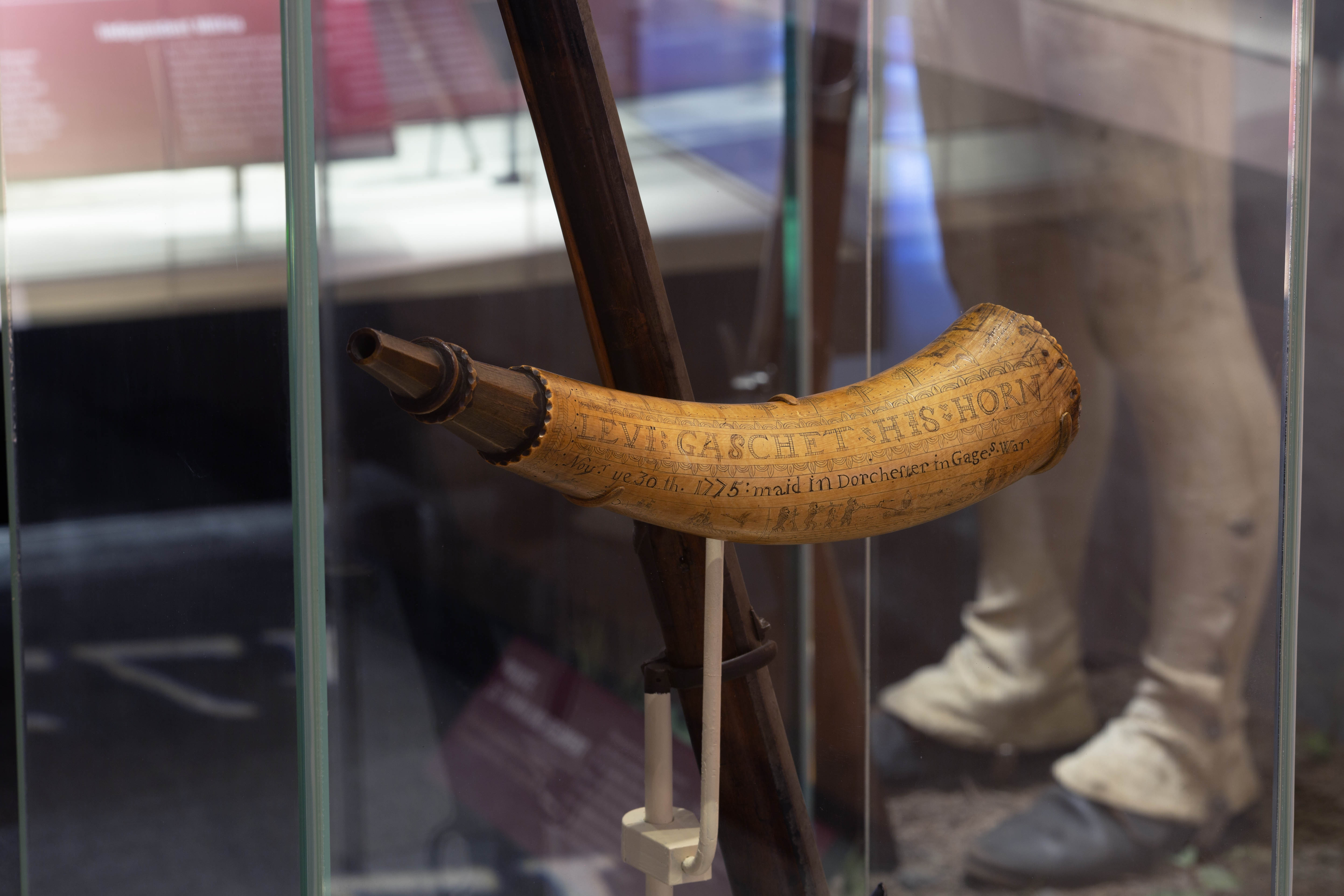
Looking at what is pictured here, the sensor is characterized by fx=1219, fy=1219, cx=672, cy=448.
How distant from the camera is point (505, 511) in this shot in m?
1.21

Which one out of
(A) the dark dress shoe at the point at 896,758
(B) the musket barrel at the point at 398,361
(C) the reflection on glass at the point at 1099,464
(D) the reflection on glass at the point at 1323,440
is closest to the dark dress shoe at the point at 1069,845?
(C) the reflection on glass at the point at 1099,464

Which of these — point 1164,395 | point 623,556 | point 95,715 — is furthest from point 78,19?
point 1164,395

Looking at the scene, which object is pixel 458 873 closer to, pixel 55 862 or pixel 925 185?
pixel 55 862

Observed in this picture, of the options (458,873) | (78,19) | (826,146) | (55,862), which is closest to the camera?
(55,862)

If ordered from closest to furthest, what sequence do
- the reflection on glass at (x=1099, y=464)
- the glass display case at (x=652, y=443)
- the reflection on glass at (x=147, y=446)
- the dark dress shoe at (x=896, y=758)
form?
the glass display case at (x=652, y=443) → the reflection on glass at (x=147, y=446) → the reflection on glass at (x=1099, y=464) → the dark dress shoe at (x=896, y=758)

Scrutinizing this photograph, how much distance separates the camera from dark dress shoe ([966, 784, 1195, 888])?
1158 millimetres

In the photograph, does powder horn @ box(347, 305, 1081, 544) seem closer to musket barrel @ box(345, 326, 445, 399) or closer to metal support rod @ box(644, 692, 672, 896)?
musket barrel @ box(345, 326, 445, 399)

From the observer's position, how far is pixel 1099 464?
119cm

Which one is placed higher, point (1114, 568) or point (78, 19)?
point (78, 19)

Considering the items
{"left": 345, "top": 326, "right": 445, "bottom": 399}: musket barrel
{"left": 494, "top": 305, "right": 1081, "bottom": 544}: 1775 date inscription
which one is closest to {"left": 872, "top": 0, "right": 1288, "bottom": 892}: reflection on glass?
{"left": 494, "top": 305, "right": 1081, "bottom": 544}: 1775 date inscription

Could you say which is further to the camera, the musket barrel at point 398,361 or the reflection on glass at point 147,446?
the reflection on glass at point 147,446

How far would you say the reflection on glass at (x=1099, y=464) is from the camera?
3.50 feet

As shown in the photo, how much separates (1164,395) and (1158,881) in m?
0.45

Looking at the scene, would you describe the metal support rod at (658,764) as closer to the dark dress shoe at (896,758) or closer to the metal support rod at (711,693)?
the metal support rod at (711,693)
